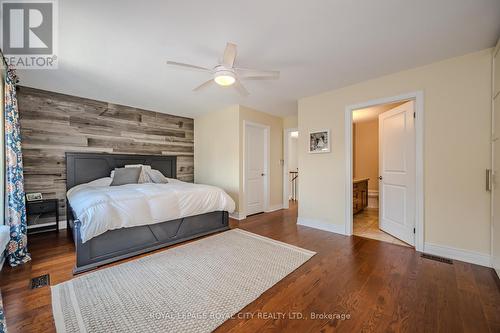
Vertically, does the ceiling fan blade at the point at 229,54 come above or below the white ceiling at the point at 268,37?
below

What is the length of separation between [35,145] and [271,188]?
180 inches

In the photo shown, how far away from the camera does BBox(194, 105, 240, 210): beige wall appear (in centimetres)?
431

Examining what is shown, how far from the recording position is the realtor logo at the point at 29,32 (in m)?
1.67

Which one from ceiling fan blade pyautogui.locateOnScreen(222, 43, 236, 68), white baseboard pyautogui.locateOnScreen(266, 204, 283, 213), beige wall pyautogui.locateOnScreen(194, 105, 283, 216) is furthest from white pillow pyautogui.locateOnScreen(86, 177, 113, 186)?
→ white baseboard pyautogui.locateOnScreen(266, 204, 283, 213)

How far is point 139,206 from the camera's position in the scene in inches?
99.7

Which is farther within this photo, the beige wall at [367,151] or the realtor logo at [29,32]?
the beige wall at [367,151]

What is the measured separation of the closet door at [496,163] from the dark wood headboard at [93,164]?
5.40 m

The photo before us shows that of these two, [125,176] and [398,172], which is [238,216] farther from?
[398,172]

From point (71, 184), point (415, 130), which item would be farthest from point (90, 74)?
point (415, 130)

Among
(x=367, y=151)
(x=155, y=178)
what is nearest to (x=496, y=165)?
(x=367, y=151)

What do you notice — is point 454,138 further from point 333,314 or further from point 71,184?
point 71,184

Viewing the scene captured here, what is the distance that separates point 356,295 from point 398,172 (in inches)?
85.0

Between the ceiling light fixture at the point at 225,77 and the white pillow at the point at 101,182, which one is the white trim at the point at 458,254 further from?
the white pillow at the point at 101,182

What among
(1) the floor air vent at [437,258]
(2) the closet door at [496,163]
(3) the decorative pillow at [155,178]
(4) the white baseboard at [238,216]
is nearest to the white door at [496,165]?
(2) the closet door at [496,163]
